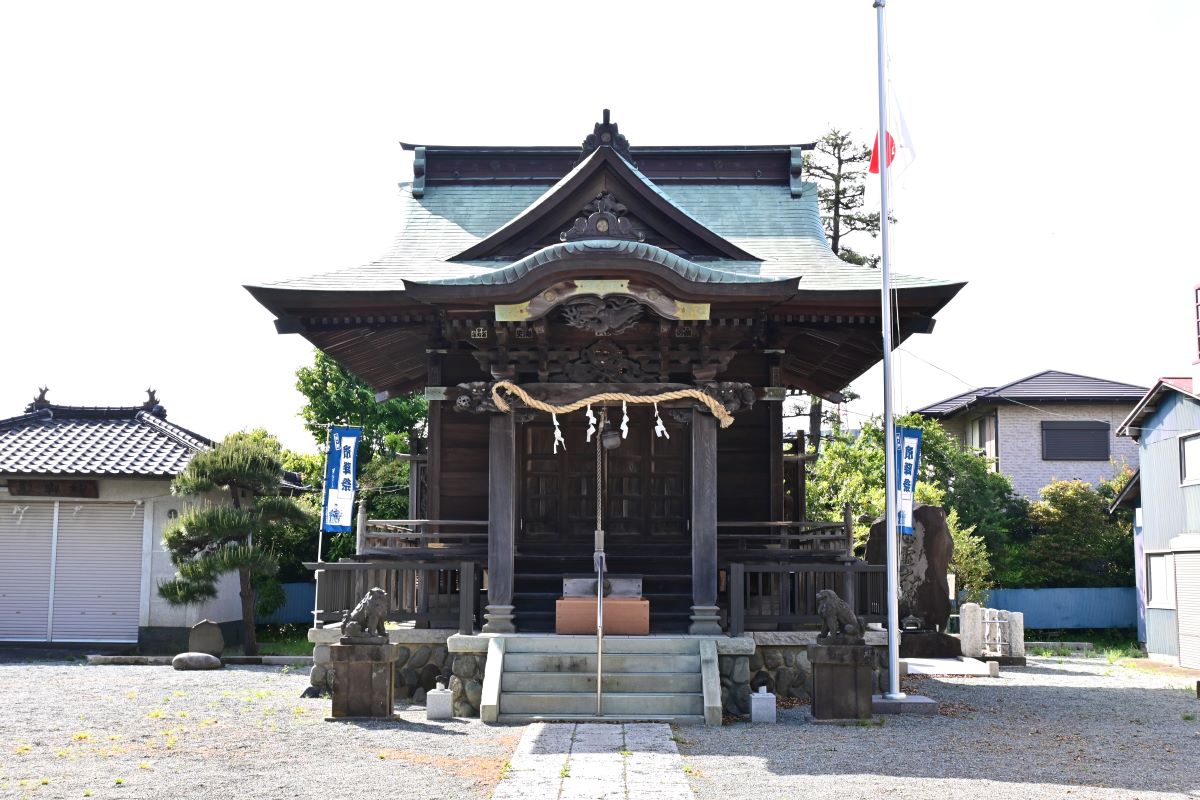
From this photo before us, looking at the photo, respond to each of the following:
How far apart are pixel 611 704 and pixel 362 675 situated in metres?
2.67

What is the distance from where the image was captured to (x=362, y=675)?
12.0m

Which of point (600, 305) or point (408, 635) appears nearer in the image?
point (600, 305)

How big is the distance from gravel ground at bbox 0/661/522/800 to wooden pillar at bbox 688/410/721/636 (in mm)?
3042

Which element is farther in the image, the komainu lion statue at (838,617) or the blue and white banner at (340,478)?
the blue and white banner at (340,478)

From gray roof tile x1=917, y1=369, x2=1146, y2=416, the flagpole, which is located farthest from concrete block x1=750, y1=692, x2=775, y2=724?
gray roof tile x1=917, y1=369, x2=1146, y2=416

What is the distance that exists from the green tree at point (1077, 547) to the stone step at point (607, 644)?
21550mm

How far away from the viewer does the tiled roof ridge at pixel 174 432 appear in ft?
80.3

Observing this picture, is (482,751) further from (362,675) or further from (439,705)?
(362,675)

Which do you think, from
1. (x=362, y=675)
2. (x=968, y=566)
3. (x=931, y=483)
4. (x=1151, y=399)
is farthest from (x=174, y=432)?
(x=1151, y=399)

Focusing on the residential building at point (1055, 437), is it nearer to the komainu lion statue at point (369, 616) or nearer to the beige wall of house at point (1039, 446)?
the beige wall of house at point (1039, 446)

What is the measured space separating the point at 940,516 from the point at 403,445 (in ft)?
52.1

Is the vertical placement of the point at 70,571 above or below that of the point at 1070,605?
above

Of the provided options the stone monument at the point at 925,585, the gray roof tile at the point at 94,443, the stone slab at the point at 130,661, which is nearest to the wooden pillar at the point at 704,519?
the stone monument at the point at 925,585

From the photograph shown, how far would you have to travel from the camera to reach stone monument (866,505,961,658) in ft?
67.7
